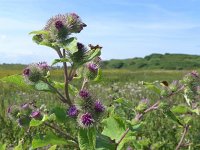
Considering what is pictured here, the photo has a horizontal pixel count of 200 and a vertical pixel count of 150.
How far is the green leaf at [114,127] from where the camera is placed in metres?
2.74

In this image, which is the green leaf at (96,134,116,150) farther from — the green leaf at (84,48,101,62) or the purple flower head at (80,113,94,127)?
the green leaf at (84,48,101,62)

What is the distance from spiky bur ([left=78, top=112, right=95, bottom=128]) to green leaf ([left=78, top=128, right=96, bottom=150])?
5 cm

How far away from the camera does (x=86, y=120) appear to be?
7.75 feet

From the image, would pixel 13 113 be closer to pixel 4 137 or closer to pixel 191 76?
pixel 191 76

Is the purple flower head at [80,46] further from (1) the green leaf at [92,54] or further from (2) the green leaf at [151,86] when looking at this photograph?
(2) the green leaf at [151,86]

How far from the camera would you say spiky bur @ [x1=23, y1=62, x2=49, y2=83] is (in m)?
2.48

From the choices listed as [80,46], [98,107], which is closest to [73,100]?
[98,107]

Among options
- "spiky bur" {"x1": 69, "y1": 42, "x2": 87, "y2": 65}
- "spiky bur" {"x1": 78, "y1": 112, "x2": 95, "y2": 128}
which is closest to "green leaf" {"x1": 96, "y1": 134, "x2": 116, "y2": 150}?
"spiky bur" {"x1": 78, "y1": 112, "x2": 95, "y2": 128}

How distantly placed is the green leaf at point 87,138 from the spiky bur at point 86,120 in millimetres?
55

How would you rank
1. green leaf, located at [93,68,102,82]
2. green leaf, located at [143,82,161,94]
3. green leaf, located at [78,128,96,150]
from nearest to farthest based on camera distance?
green leaf, located at [78,128,96,150] → green leaf, located at [93,68,102,82] → green leaf, located at [143,82,161,94]

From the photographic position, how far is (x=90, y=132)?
2.45 m

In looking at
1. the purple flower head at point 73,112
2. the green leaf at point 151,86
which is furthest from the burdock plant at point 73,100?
the green leaf at point 151,86

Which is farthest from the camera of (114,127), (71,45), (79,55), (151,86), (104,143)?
(151,86)

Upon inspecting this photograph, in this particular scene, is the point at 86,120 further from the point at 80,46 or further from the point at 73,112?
the point at 80,46
